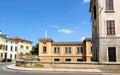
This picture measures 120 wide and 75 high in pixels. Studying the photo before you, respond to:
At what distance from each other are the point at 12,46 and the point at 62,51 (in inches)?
1034

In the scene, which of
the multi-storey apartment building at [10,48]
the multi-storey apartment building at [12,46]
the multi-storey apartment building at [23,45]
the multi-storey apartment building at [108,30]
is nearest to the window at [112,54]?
the multi-storey apartment building at [108,30]

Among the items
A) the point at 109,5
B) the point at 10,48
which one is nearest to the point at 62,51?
the point at 10,48

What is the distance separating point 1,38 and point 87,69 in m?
49.3

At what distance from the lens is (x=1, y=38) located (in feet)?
236

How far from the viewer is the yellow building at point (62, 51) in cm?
6235

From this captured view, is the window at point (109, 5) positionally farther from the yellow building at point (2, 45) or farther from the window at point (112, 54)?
the yellow building at point (2, 45)

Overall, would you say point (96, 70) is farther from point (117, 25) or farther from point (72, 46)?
point (72, 46)

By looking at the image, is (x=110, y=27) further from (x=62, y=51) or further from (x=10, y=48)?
(x=10, y=48)

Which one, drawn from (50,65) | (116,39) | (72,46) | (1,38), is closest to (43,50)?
(72,46)

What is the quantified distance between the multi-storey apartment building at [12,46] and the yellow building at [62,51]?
57.4ft

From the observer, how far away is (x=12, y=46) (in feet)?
270

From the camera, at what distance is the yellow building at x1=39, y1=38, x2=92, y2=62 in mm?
62353

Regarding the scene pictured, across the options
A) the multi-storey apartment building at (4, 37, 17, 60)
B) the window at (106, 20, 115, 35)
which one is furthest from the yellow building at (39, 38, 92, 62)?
the window at (106, 20, 115, 35)

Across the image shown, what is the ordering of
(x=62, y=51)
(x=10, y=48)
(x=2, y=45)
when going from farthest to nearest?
(x=10, y=48), (x=2, y=45), (x=62, y=51)
